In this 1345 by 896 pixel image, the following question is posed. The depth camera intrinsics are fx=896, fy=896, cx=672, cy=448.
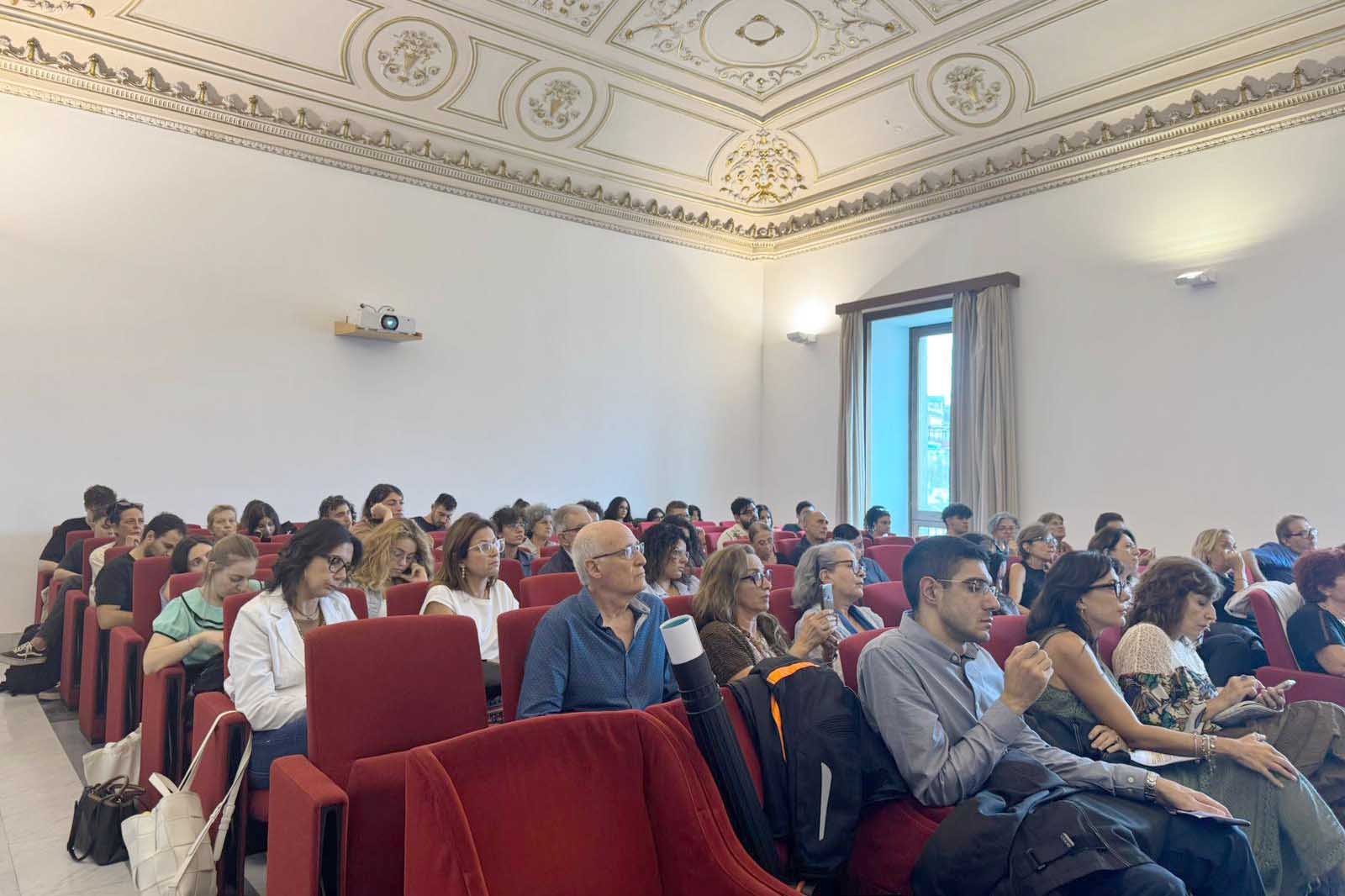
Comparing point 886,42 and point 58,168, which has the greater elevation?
→ point 886,42

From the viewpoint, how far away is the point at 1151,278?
855 centimetres

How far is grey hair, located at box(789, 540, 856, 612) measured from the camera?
3.71 meters

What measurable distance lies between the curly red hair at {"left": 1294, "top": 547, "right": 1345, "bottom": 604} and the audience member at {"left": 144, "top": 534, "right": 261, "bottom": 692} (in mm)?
4301

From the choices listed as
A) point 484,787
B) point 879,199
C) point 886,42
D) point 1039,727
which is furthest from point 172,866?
point 879,199

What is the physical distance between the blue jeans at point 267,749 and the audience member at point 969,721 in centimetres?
178

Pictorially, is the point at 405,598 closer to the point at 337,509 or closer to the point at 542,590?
the point at 542,590

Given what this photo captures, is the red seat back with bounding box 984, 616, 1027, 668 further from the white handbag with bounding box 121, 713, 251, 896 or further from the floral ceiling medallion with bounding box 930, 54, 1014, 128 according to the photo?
the floral ceiling medallion with bounding box 930, 54, 1014, 128

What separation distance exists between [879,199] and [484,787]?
1023cm

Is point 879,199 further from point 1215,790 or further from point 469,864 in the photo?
point 469,864

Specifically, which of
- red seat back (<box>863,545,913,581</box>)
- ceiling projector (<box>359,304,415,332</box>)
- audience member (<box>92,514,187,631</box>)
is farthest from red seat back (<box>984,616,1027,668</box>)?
ceiling projector (<box>359,304,415,332</box>)

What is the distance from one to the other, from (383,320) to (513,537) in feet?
13.7

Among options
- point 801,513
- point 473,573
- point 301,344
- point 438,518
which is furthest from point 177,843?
point 301,344

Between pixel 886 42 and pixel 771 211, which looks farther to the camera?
pixel 771 211

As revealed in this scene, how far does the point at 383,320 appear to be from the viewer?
8859mm
